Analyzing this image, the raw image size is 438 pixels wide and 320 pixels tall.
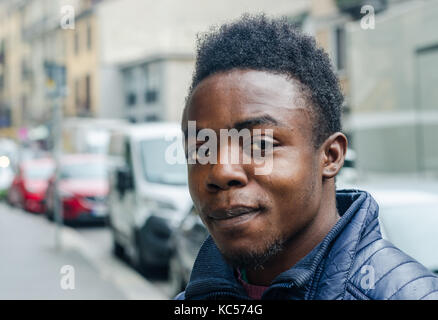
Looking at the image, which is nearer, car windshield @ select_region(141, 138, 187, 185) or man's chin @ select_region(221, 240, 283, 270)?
man's chin @ select_region(221, 240, 283, 270)

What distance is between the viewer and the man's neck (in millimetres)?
1290

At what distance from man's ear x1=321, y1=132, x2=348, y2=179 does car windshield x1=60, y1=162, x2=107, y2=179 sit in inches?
509

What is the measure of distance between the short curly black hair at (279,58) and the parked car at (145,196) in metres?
5.78

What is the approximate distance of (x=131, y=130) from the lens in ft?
29.7

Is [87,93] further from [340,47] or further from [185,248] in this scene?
[185,248]

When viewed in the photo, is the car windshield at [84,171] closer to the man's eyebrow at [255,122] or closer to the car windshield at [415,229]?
the car windshield at [415,229]

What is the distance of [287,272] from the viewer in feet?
4.02

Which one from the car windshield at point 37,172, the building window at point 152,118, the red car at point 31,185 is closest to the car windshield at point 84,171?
the red car at point 31,185

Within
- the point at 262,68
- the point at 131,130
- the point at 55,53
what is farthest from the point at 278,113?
the point at 55,53

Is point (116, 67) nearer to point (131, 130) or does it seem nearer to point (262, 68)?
point (131, 130)

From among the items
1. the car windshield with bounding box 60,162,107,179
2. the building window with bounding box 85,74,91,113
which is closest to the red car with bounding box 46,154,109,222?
the car windshield with bounding box 60,162,107,179

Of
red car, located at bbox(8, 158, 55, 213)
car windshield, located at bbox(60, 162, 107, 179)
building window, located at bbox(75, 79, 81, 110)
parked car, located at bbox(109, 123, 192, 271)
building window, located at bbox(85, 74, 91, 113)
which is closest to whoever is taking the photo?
parked car, located at bbox(109, 123, 192, 271)

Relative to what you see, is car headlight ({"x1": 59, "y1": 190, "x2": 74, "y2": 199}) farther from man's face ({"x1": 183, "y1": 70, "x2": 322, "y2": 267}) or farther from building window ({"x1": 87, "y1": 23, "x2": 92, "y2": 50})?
building window ({"x1": 87, "y1": 23, "x2": 92, "y2": 50})
